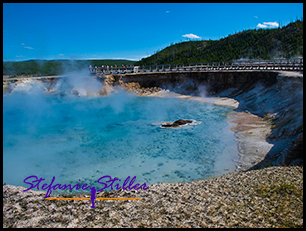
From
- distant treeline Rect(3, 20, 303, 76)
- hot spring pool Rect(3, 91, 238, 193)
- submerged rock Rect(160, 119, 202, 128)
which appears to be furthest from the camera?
distant treeline Rect(3, 20, 303, 76)

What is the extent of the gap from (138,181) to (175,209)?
143 inches

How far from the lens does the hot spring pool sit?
1104 centimetres

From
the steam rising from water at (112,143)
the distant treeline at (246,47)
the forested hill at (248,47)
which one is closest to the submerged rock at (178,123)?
the steam rising from water at (112,143)

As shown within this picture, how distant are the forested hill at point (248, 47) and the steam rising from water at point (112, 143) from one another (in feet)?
206

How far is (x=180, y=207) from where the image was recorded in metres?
6.85

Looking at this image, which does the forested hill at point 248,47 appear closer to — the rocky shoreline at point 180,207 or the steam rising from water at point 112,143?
the steam rising from water at point 112,143

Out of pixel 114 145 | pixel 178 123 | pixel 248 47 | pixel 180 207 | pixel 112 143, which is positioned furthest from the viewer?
pixel 248 47

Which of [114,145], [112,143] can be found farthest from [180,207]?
[112,143]

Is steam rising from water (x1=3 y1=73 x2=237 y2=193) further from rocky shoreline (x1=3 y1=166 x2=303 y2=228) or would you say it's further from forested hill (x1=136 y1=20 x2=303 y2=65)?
forested hill (x1=136 y1=20 x2=303 y2=65)

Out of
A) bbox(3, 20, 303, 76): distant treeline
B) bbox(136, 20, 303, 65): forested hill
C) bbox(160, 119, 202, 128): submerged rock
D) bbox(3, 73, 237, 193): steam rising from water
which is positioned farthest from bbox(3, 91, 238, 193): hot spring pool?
bbox(136, 20, 303, 65): forested hill

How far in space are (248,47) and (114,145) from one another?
86.9 metres

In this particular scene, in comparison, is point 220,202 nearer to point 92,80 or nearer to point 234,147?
point 234,147

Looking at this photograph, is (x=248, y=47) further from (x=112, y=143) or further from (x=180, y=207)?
(x=180, y=207)

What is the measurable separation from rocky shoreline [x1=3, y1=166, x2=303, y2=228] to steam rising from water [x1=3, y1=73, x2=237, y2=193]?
259 centimetres
